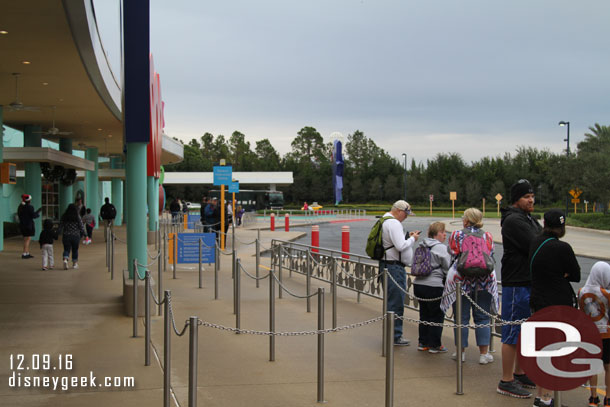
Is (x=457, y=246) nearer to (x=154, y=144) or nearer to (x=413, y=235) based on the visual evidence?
(x=413, y=235)

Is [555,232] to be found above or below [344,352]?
above

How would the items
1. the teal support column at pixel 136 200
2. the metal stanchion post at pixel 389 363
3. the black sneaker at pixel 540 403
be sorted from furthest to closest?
the teal support column at pixel 136 200 < the black sneaker at pixel 540 403 < the metal stanchion post at pixel 389 363

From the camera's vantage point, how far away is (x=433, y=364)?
24.6ft

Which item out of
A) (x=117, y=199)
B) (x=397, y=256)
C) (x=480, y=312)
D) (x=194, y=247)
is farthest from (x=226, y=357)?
(x=117, y=199)

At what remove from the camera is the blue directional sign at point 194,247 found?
14758mm

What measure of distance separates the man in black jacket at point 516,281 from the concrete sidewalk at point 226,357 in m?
0.29

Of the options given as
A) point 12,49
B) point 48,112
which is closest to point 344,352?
point 12,49

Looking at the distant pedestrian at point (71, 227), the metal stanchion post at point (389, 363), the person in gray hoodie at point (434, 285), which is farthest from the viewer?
the distant pedestrian at point (71, 227)

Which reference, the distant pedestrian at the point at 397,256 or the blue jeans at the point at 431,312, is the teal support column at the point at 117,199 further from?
the blue jeans at the point at 431,312

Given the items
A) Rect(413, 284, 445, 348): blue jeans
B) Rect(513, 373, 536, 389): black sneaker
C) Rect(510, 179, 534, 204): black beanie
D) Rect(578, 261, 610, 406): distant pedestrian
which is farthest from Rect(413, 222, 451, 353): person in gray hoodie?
Rect(578, 261, 610, 406): distant pedestrian

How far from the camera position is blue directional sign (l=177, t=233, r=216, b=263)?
14.8 m

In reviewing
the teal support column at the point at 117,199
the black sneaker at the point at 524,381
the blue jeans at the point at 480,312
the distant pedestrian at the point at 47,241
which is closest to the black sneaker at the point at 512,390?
the black sneaker at the point at 524,381

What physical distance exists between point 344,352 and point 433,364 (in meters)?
1.24

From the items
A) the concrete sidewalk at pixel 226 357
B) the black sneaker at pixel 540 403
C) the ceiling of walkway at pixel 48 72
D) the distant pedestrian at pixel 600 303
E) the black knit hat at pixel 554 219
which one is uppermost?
the ceiling of walkway at pixel 48 72
